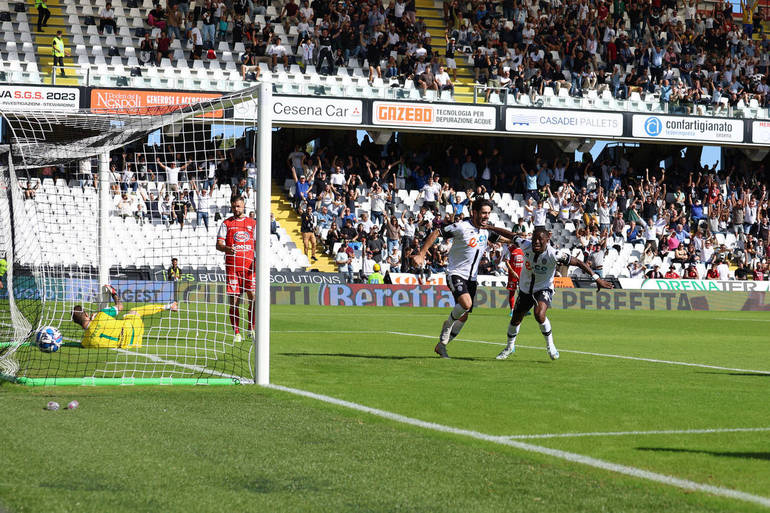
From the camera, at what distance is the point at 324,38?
122 feet

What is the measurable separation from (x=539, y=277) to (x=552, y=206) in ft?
84.0

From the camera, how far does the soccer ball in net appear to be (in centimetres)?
1183

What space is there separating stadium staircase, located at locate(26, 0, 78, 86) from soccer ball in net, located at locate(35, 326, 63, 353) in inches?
880

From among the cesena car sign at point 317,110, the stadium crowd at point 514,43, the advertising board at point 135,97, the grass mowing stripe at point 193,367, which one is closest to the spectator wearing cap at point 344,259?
the cesena car sign at point 317,110

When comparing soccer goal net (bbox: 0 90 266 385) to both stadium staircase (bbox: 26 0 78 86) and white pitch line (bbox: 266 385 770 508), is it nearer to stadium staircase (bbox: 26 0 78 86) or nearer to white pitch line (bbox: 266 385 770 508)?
white pitch line (bbox: 266 385 770 508)

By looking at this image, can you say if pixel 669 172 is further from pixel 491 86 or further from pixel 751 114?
pixel 491 86

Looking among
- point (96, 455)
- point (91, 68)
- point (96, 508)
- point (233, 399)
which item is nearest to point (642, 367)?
point (233, 399)

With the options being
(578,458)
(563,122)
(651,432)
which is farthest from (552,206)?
(578,458)

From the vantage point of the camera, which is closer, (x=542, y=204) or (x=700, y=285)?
(x=700, y=285)

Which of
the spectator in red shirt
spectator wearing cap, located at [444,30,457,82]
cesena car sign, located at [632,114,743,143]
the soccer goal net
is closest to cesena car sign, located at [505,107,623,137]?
cesena car sign, located at [632,114,743,143]

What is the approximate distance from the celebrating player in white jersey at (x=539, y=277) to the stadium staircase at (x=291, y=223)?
1983 cm

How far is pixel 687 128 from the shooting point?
39.4 meters

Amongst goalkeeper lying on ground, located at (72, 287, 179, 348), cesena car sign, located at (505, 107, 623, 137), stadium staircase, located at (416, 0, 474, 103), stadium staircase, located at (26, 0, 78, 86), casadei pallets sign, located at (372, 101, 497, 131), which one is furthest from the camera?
stadium staircase, located at (416, 0, 474, 103)

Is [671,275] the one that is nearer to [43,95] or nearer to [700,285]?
[700,285]
